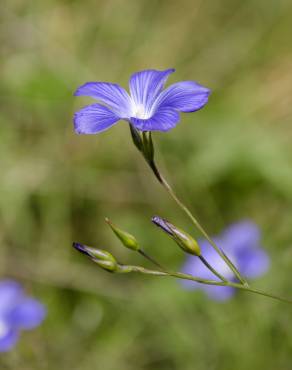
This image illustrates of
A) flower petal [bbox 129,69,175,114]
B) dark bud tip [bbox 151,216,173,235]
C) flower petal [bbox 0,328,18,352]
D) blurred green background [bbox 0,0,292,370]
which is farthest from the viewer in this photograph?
blurred green background [bbox 0,0,292,370]

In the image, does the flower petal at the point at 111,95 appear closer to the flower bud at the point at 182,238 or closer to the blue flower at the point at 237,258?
the flower bud at the point at 182,238

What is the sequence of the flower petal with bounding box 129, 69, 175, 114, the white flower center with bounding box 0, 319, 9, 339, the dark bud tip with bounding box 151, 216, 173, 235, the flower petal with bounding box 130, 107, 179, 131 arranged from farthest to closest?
the white flower center with bounding box 0, 319, 9, 339
the flower petal with bounding box 129, 69, 175, 114
the dark bud tip with bounding box 151, 216, 173, 235
the flower petal with bounding box 130, 107, 179, 131

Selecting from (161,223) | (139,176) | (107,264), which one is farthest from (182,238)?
(139,176)

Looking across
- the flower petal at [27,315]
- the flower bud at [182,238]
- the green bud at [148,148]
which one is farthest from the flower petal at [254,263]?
the green bud at [148,148]

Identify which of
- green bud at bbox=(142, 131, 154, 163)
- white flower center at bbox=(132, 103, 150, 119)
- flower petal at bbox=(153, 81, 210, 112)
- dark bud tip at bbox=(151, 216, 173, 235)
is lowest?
dark bud tip at bbox=(151, 216, 173, 235)

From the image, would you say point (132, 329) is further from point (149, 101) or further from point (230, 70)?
point (230, 70)

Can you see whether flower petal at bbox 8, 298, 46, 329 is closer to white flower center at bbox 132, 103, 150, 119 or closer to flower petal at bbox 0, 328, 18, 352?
flower petal at bbox 0, 328, 18, 352

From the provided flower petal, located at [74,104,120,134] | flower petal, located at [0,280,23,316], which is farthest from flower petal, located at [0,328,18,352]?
flower petal, located at [74,104,120,134]
